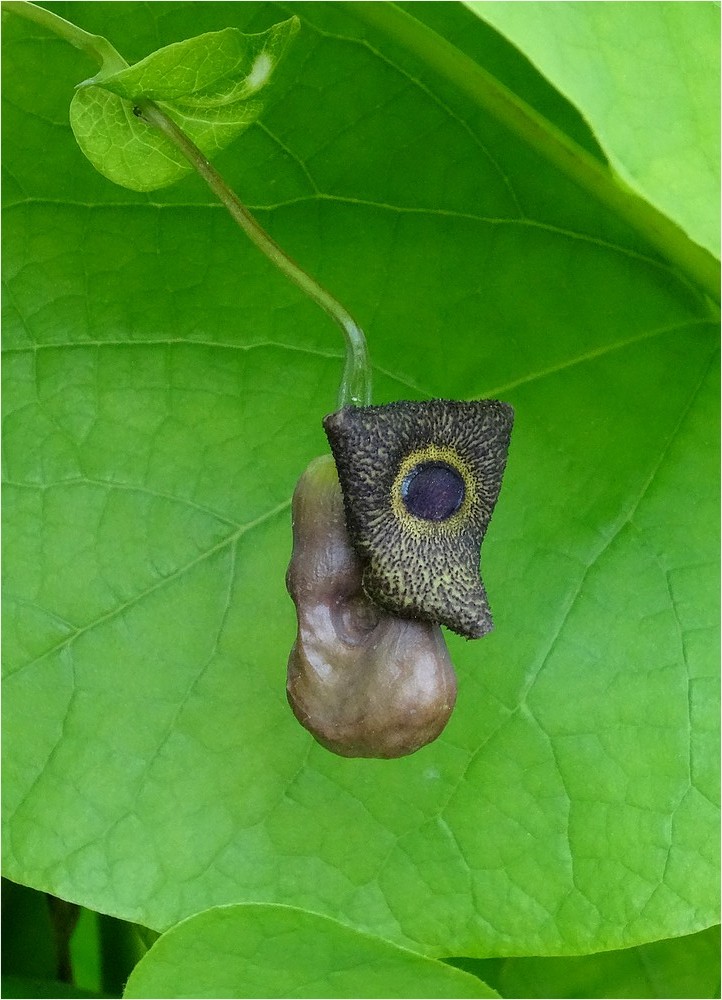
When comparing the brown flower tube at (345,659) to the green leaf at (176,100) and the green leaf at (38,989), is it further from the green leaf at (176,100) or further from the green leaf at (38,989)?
the green leaf at (38,989)

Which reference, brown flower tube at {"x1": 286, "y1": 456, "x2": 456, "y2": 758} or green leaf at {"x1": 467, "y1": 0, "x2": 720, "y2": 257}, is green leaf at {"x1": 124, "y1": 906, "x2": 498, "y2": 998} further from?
green leaf at {"x1": 467, "y1": 0, "x2": 720, "y2": 257}

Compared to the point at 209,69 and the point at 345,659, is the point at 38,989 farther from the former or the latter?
the point at 209,69

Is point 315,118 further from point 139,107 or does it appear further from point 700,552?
point 700,552

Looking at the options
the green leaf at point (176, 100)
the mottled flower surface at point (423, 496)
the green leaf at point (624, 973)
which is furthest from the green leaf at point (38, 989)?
the green leaf at point (176, 100)

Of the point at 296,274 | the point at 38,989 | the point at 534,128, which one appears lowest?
the point at 38,989

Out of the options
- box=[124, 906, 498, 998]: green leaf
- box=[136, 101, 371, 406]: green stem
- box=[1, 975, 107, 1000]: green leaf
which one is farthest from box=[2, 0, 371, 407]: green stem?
box=[1, 975, 107, 1000]: green leaf

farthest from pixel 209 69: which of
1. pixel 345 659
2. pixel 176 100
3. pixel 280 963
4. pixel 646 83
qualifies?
pixel 280 963
